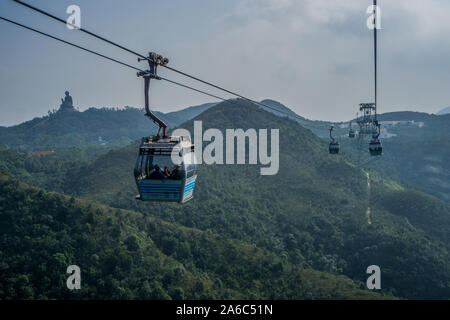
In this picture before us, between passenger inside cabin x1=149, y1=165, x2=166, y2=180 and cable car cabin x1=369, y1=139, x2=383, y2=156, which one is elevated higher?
cable car cabin x1=369, y1=139, x2=383, y2=156

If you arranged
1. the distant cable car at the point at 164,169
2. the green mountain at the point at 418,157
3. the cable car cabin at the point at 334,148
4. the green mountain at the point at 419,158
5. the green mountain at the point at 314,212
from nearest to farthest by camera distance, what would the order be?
the distant cable car at the point at 164,169
the cable car cabin at the point at 334,148
the green mountain at the point at 314,212
the green mountain at the point at 418,157
the green mountain at the point at 419,158

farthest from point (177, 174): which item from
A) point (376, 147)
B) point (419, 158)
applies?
point (419, 158)

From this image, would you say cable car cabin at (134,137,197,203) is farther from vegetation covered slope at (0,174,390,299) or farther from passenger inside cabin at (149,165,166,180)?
vegetation covered slope at (0,174,390,299)

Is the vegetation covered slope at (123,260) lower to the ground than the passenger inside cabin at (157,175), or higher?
lower

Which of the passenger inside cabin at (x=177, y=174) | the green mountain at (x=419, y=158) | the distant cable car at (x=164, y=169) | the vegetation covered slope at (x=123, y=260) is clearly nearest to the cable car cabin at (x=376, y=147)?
the distant cable car at (x=164, y=169)

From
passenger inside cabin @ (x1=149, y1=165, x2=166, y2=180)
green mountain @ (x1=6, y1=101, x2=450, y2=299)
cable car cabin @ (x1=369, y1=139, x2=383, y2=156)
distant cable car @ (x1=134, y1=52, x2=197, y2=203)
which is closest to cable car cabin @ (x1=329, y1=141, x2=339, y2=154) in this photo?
cable car cabin @ (x1=369, y1=139, x2=383, y2=156)

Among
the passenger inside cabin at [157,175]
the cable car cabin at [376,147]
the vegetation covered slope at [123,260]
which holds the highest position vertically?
the cable car cabin at [376,147]

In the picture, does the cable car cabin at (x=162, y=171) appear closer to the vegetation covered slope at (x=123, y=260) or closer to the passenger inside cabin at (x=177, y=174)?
the passenger inside cabin at (x=177, y=174)
